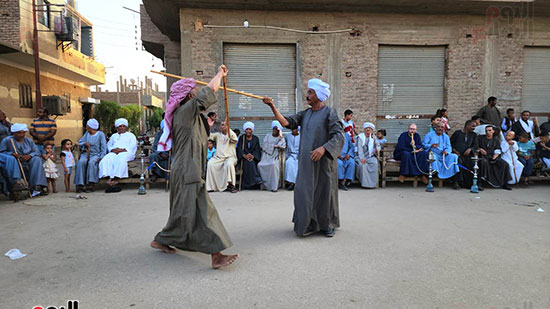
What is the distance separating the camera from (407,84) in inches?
385

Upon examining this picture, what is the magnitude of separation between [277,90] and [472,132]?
4.77 meters

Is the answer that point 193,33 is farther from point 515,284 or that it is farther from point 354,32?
point 515,284

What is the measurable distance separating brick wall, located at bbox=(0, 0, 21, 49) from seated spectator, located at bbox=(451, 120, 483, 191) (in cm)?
1638

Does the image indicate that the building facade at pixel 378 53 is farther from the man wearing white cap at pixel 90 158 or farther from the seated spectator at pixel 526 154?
the man wearing white cap at pixel 90 158

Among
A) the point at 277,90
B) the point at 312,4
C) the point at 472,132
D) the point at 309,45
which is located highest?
the point at 312,4

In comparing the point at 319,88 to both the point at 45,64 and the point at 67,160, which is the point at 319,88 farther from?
the point at 45,64

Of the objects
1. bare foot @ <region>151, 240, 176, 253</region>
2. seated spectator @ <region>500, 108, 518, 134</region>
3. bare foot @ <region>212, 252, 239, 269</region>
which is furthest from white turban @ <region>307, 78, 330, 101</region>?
seated spectator @ <region>500, 108, 518, 134</region>

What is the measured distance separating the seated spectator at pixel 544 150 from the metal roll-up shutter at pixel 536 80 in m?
2.13

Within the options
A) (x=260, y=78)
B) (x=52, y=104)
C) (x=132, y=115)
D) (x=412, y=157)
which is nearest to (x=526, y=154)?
(x=412, y=157)

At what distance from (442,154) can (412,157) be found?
64 centimetres

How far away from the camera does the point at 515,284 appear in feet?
9.58

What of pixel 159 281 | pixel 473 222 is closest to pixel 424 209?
pixel 473 222

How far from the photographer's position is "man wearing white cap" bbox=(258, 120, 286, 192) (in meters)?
7.52

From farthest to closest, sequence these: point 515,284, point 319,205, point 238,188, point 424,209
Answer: point 238,188 < point 424,209 < point 319,205 < point 515,284
